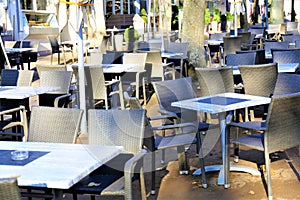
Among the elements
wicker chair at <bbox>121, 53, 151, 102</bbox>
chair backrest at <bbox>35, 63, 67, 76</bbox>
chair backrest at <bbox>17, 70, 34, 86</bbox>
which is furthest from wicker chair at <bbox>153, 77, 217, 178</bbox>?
wicker chair at <bbox>121, 53, 151, 102</bbox>

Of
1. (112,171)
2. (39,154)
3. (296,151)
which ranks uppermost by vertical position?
(39,154)

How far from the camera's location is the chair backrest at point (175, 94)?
18.3 ft

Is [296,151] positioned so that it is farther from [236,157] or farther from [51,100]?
[51,100]

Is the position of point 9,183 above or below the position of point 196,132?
above

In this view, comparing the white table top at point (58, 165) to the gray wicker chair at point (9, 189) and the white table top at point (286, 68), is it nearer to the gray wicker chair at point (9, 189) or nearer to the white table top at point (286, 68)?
the gray wicker chair at point (9, 189)

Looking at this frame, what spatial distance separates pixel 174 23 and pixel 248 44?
16006mm

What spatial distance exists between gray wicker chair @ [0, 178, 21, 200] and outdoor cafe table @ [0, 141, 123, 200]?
28 cm

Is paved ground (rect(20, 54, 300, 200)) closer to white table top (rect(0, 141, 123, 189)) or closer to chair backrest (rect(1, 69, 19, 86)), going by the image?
white table top (rect(0, 141, 123, 189))

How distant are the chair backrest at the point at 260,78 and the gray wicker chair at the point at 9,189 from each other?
4362 mm

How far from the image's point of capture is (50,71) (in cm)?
661

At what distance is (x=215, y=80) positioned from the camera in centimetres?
617

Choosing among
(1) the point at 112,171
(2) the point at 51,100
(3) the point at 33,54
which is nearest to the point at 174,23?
(3) the point at 33,54

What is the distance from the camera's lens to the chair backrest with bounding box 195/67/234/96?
615 cm

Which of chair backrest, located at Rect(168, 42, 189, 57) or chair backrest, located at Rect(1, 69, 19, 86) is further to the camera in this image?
chair backrest, located at Rect(168, 42, 189, 57)
